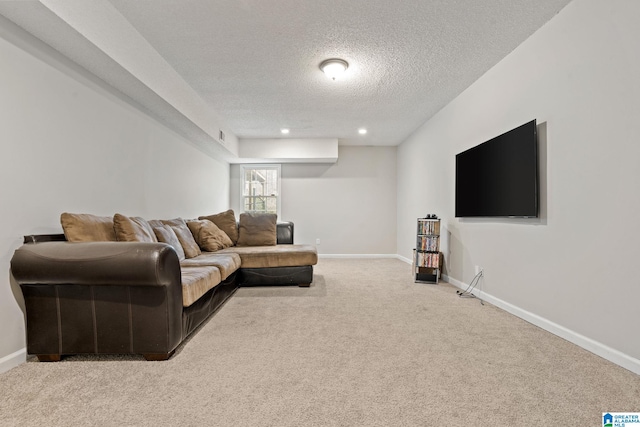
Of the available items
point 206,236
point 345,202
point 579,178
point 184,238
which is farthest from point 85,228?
point 345,202

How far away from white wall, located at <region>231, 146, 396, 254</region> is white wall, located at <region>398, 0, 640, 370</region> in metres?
3.74

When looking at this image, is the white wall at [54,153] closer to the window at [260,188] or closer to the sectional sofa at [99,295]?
the sectional sofa at [99,295]

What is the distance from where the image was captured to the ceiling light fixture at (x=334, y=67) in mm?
3240

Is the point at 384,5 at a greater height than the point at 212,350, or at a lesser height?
greater

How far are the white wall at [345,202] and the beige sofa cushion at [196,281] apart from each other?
4.38m

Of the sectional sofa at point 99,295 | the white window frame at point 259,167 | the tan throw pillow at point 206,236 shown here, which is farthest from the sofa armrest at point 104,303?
the white window frame at point 259,167

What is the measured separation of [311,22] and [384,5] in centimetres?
59

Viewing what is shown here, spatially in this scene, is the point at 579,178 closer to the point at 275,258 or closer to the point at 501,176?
the point at 501,176

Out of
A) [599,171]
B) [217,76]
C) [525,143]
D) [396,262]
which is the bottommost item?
[396,262]

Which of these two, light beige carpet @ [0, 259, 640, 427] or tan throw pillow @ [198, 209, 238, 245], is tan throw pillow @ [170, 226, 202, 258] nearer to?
tan throw pillow @ [198, 209, 238, 245]

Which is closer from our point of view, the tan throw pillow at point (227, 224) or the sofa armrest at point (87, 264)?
the sofa armrest at point (87, 264)

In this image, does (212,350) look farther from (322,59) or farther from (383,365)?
(322,59)

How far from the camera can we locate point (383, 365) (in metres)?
1.88

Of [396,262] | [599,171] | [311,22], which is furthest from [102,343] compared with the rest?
[396,262]
